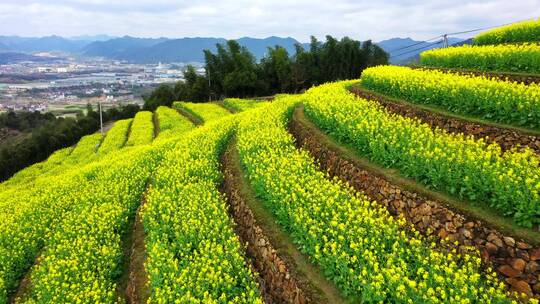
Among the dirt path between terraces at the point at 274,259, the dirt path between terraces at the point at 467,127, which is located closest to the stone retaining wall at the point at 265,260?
the dirt path between terraces at the point at 274,259

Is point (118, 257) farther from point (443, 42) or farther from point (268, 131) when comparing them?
point (443, 42)

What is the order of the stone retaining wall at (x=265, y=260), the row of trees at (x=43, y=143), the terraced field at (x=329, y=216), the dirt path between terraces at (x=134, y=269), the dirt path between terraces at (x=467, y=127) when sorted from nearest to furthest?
the terraced field at (x=329, y=216)
the stone retaining wall at (x=265, y=260)
the dirt path between terraces at (x=467, y=127)
the dirt path between terraces at (x=134, y=269)
the row of trees at (x=43, y=143)

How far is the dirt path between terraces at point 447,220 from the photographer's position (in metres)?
8.38

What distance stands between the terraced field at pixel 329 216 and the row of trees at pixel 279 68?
4855 cm

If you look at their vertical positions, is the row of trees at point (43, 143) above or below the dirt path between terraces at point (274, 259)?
below

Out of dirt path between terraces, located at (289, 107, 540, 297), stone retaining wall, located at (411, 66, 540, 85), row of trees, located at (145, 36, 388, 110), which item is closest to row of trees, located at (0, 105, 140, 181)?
row of trees, located at (145, 36, 388, 110)

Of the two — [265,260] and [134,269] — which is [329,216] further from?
[134,269]

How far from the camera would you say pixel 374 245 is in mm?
10000

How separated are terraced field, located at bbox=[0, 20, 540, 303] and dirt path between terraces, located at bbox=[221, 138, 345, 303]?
0.05 metres

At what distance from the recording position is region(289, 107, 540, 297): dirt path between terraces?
27.5 ft

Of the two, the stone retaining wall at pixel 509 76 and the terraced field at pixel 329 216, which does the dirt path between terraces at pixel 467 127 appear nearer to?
the terraced field at pixel 329 216

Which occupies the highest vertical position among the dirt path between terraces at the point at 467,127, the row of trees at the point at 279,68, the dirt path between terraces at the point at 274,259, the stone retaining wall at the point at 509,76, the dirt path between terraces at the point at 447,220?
the row of trees at the point at 279,68

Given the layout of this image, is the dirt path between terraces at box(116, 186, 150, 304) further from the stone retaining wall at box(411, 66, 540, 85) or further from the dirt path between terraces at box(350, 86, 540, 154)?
the stone retaining wall at box(411, 66, 540, 85)

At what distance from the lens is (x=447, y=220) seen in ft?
32.8
